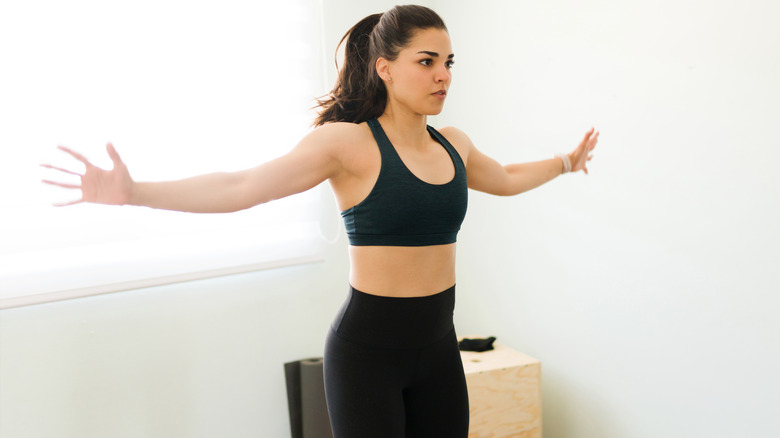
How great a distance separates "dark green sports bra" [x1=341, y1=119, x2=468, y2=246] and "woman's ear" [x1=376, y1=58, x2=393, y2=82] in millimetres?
119

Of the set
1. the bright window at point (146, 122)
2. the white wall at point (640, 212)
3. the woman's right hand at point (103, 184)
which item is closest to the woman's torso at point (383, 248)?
the woman's right hand at point (103, 184)

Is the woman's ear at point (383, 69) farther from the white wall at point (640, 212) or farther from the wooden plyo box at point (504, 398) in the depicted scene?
the wooden plyo box at point (504, 398)


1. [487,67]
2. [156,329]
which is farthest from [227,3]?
[156,329]

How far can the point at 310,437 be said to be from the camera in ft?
9.22

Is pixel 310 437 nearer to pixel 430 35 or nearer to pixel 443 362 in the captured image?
pixel 443 362

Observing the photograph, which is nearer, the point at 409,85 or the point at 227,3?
the point at 409,85

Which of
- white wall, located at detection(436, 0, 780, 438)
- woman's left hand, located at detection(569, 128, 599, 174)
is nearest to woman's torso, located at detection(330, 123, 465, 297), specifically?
woman's left hand, located at detection(569, 128, 599, 174)

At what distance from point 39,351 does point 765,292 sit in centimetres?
251

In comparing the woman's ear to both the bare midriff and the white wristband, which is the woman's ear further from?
the white wristband

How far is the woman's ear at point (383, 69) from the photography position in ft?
4.68

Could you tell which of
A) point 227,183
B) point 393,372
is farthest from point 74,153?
point 393,372

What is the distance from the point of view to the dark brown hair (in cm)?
140

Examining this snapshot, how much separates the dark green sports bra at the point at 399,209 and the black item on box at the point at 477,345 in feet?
4.11

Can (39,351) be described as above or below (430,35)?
below
